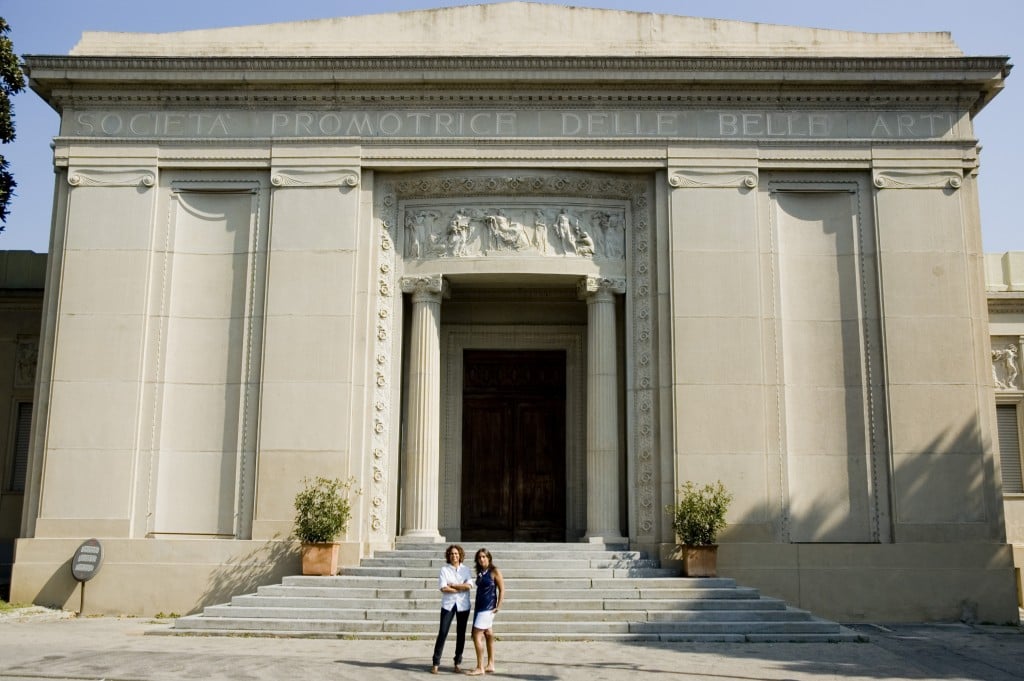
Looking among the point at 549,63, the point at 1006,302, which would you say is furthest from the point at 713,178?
the point at 1006,302

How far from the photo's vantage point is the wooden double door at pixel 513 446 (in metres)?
21.4

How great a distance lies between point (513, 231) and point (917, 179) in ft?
25.4

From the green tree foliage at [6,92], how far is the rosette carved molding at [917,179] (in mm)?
16944

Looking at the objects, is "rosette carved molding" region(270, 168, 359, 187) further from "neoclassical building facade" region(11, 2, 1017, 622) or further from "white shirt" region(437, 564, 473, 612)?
"white shirt" region(437, 564, 473, 612)

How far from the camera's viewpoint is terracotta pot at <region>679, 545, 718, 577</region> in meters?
16.9

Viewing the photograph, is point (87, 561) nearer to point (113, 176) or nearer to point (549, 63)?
point (113, 176)

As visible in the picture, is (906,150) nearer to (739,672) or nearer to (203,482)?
(739,672)

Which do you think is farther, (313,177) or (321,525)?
(313,177)

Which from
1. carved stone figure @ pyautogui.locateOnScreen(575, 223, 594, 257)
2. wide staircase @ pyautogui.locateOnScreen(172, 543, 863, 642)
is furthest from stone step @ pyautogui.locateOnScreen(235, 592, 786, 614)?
carved stone figure @ pyautogui.locateOnScreen(575, 223, 594, 257)

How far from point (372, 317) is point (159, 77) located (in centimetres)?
616

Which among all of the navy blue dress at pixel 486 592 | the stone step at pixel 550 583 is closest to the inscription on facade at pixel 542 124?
the stone step at pixel 550 583

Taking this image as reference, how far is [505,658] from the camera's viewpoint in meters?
12.8

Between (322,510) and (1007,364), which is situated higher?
(1007,364)

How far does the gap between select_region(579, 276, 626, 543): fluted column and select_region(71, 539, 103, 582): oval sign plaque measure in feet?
28.8
